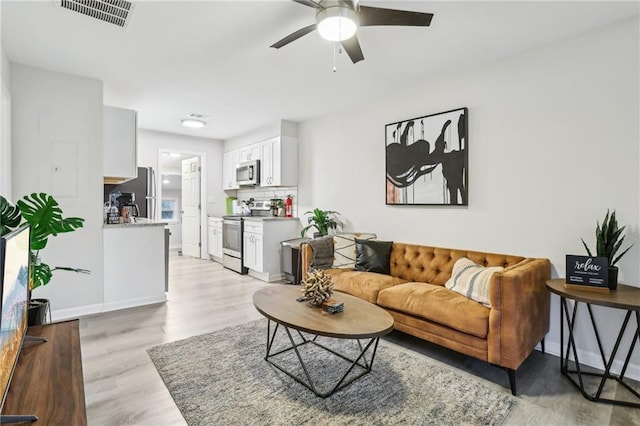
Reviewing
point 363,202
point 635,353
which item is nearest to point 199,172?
point 363,202

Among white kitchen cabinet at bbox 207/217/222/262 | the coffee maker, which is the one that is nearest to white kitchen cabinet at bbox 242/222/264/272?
white kitchen cabinet at bbox 207/217/222/262

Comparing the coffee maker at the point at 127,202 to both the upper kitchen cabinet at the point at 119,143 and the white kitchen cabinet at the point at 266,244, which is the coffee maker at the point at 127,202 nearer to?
the upper kitchen cabinet at the point at 119,143

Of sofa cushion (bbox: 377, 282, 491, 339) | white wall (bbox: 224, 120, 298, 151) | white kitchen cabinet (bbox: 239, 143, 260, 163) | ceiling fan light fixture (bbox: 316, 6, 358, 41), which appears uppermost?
white wall (bbox: 224, 120, 298, 151)

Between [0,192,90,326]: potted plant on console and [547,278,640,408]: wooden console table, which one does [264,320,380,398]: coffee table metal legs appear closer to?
[547,278,640,408]: wooden console table

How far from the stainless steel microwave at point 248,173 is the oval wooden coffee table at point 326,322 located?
334 centimetres

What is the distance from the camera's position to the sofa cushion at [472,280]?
7.77 ft

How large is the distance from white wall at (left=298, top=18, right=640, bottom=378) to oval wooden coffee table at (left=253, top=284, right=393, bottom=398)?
4.99 feet

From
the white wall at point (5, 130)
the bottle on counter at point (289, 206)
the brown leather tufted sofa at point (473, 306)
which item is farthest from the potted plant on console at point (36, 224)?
the bottle on counter at point (289, 206)

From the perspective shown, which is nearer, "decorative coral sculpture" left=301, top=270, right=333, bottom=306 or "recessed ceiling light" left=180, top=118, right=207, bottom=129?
"decorative coral sculpture" left=301, top=270, right=333, bottom=306

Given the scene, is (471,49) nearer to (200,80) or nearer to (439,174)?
(439,174)

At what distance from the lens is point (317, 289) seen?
225 centimetres

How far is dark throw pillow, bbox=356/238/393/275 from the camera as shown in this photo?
3.45 m

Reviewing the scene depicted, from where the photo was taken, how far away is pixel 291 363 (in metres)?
2.40

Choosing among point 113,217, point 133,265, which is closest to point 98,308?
point 133,265
